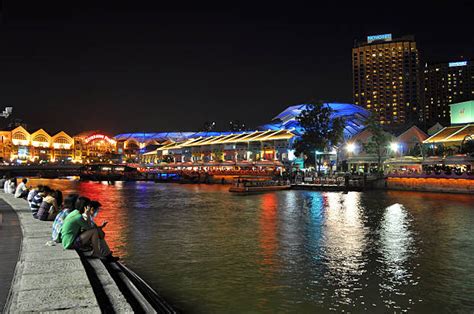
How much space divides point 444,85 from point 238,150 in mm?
115368

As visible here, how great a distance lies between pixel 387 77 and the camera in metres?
162

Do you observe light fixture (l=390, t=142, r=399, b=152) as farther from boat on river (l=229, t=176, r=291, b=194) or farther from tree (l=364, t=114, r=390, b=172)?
boat on river (l=229, t=176, r=291, b=194)

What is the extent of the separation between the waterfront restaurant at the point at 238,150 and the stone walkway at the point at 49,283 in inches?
2345

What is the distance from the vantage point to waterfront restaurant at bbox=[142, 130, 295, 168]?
72.0m

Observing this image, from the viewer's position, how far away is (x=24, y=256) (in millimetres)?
7195

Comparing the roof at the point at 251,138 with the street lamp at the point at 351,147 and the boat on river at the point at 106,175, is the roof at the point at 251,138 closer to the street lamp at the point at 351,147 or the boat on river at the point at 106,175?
the street lamp at the point at 351,147

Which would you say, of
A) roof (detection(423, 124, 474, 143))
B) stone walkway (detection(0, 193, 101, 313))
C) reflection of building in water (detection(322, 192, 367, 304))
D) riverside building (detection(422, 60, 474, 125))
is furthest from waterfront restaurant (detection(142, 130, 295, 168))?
riverside building (detection(422, 60, 474, 125))

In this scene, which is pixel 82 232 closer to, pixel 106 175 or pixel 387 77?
pixel 106 175

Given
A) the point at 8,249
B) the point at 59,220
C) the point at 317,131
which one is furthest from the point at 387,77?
the point at 8,249

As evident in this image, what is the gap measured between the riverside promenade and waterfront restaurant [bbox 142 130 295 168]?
59.6 meters

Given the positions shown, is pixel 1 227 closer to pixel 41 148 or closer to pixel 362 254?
pixel 362 254

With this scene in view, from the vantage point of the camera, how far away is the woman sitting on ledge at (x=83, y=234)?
7.82 meters

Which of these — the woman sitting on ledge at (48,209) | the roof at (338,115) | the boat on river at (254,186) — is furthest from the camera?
the roof at (338,115)

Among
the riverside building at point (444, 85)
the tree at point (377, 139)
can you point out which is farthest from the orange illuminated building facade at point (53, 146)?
the riverside building at point (444, 85)
